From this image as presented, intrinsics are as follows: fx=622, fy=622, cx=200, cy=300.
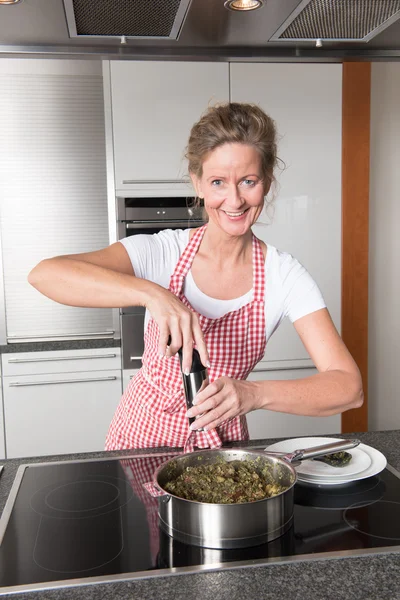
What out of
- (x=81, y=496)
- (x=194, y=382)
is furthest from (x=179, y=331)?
(x=81, y=496)

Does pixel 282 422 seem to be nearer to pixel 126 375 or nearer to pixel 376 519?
pixel 126 375

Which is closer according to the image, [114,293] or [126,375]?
[114,293]

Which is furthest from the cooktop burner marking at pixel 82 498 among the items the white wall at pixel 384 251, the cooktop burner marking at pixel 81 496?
the white wall at pixel 384 251

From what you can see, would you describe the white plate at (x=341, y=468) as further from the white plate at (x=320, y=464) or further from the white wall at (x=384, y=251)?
the white wall at (x=384, y=251)

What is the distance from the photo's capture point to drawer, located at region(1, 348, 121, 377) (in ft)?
9.05

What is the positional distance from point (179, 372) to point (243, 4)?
0.85 meters

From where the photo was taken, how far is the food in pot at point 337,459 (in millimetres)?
1282

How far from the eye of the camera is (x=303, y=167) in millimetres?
2889

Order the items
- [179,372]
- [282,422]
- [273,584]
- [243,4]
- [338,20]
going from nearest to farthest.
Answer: [273,584] → [243,4] → [338,20] → [179,372] → [282,422]

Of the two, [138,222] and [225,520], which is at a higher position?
[138,222]

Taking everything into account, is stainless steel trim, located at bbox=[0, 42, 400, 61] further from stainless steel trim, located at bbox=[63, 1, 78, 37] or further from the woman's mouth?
the woman's mouth

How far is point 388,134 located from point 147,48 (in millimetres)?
2454

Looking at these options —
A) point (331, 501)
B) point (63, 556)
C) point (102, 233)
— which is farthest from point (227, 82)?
point (63, 556)

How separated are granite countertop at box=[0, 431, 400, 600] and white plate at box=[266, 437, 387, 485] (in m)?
0.27
